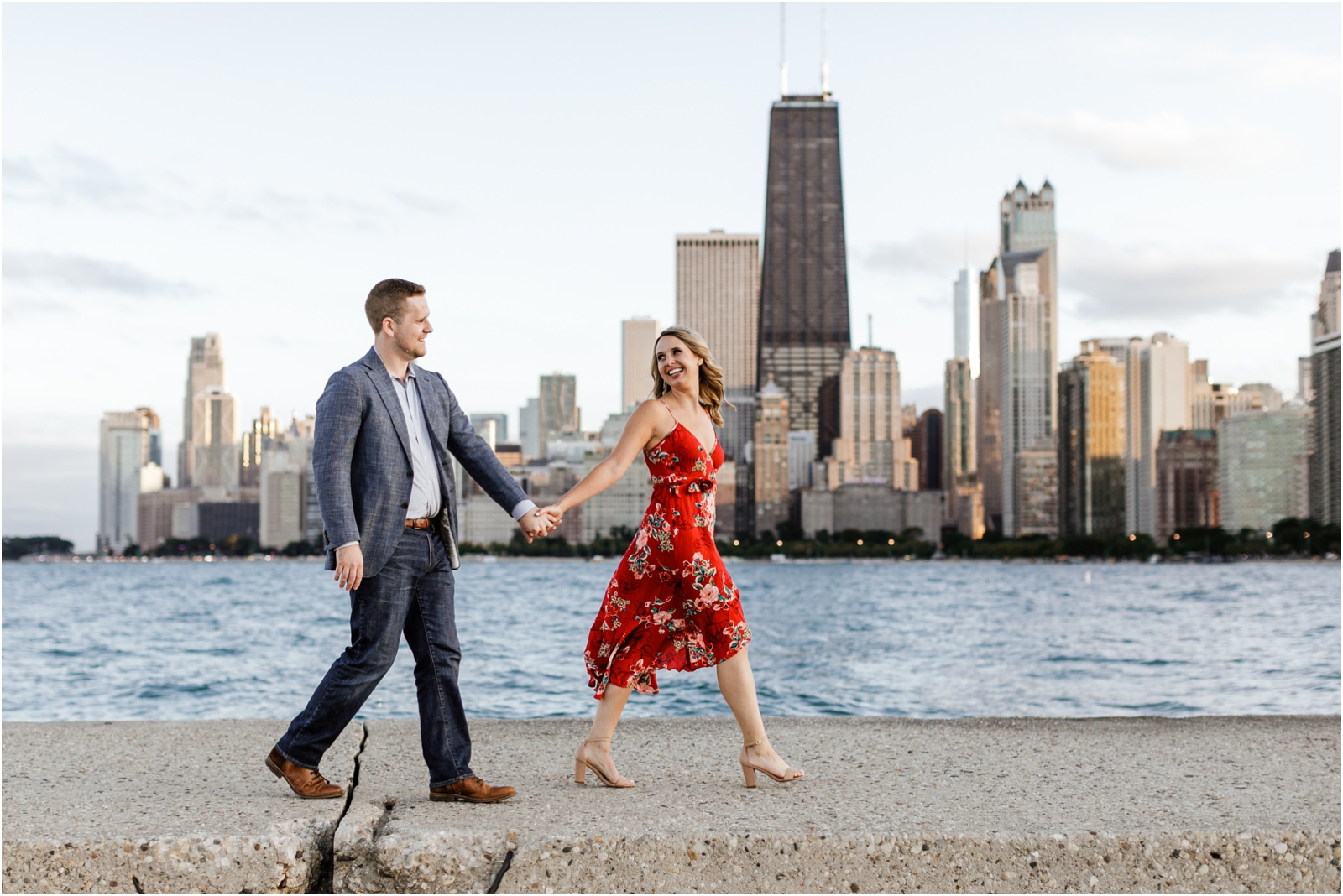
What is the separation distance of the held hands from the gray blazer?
79 millimetres

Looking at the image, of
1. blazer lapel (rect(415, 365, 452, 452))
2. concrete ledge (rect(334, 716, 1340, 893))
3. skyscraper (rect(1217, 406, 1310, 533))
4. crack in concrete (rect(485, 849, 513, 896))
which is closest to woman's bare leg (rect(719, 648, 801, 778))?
concrete ledge (rect(334, 716, 1340, 893))

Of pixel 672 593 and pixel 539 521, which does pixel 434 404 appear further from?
pixel 672 593

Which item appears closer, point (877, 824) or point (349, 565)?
point (877, 824)

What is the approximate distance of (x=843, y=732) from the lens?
628cm

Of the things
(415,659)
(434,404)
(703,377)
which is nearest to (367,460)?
(434,404)

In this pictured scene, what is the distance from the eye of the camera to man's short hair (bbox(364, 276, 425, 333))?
472cm

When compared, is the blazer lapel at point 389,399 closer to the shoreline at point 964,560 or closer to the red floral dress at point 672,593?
the red floral dress at point 672,593

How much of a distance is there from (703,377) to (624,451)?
515mm

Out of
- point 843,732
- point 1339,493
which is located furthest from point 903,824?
point 1339,493

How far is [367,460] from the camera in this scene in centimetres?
462

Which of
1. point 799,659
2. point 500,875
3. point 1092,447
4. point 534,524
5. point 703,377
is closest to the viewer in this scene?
point 500,875

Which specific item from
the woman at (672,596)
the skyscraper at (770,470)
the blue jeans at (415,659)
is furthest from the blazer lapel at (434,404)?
the skyscraper at (770,470)

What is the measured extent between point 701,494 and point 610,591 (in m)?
0.54

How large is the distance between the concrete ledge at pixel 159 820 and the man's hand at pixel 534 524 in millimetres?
1232
